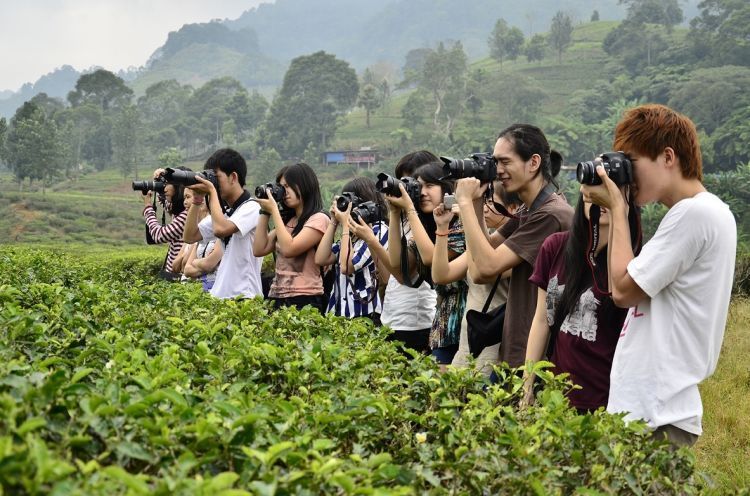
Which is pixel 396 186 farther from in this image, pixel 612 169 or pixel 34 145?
pixel 34 145

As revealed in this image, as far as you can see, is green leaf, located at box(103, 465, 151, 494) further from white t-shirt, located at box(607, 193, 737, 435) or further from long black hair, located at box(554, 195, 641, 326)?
long black hair, located at box(554, 195, 641, 326)

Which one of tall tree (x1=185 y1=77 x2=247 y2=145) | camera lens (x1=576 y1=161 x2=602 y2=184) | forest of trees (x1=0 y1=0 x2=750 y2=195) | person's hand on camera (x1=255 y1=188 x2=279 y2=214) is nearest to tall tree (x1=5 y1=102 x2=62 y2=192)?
forest of trees (x1=0 y1=0 x2=750 y2=195)

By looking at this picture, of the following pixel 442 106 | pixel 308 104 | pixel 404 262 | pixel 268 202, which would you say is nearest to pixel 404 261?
pixel 404 262

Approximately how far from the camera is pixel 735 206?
3306 centimetres

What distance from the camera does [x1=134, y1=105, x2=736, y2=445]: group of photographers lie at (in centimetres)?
225

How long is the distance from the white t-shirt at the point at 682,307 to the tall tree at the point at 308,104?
214 feet

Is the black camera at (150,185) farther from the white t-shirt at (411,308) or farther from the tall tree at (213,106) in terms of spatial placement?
the tall tree at (213,106)

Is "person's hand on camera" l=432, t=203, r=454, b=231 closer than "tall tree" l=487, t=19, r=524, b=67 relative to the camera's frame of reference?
Yes

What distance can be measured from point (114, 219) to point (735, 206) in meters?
26.4

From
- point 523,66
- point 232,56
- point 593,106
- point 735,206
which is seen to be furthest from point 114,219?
point 232,56

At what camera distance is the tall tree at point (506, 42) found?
85.6m

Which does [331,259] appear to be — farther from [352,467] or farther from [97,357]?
[352,467]

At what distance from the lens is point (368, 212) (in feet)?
14.3

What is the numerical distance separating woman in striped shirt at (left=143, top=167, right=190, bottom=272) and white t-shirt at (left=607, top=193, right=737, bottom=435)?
12.0ft
